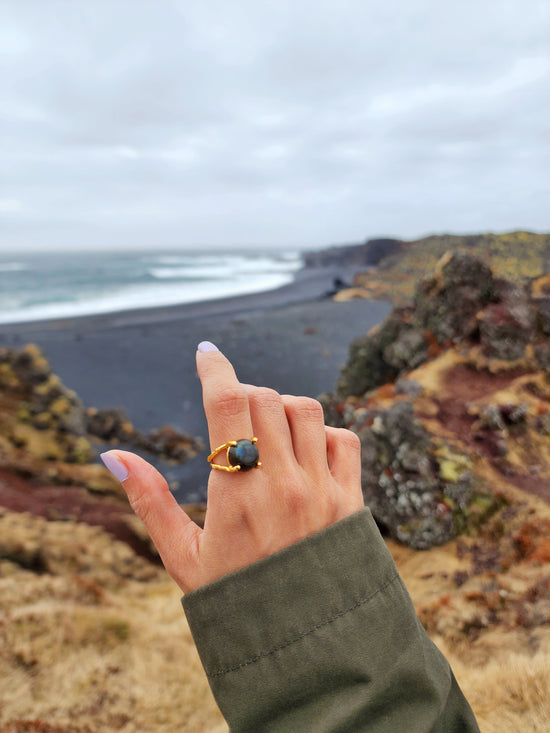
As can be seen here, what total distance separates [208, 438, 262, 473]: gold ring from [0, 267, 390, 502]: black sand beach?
7.00 metres

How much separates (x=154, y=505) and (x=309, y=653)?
70cm

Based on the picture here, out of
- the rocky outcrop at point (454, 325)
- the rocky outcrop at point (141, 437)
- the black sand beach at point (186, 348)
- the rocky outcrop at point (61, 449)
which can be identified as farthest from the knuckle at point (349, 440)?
the rocky outcrop at point (141, 437)

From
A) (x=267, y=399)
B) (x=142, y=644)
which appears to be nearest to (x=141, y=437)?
(x=142, y=644)

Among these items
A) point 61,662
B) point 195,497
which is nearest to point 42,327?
point 195,497

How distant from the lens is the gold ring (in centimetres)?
119

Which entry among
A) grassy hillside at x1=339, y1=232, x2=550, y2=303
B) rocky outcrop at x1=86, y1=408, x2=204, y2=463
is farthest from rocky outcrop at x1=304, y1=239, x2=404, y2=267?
rocky outcrop at x1=86, y1=408, x2=204, y2=463

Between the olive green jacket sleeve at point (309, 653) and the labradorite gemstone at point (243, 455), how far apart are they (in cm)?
28

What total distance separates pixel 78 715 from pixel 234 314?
2746 centimetres

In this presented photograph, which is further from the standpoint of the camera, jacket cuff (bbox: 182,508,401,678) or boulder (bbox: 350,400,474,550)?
boulder (bbox: 350,400,474,550)

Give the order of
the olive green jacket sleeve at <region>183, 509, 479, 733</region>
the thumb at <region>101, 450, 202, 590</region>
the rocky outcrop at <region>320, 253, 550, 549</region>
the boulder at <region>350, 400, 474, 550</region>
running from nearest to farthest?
the olive green jacket sleeve at <region>183, 509, 479, 733</region>
the thumb at <region>101, 450, 202, 590</region>
the boulder at <region>350, 400, 474, 550</region>
the rocky outcrop at <region>320, 253, 550, 549</region>

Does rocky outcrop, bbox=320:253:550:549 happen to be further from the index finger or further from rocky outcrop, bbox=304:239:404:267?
the index finger

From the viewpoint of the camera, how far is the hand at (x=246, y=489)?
46.6 inches

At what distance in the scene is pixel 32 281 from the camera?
172 feet

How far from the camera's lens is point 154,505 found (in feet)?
4.51
